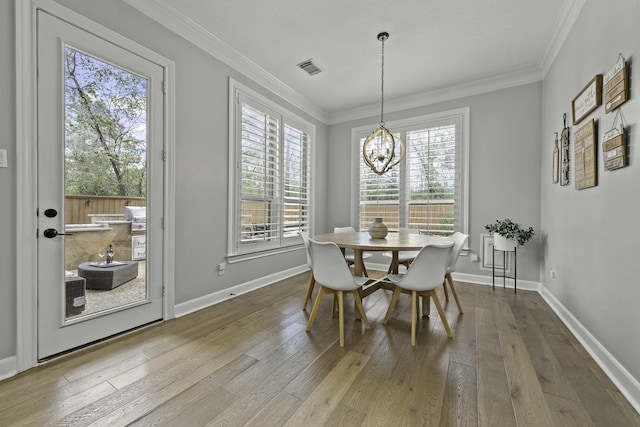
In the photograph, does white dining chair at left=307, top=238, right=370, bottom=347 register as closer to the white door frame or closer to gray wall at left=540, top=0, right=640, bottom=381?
gray wall at left=540, top=0, right=640, bottom=381

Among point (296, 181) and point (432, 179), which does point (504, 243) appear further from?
point (296, 181)

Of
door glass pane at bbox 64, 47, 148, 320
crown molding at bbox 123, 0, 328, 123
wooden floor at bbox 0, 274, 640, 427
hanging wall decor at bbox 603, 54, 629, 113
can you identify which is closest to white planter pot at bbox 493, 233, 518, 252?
wooden floor at bbox 0, 274, 640, 427

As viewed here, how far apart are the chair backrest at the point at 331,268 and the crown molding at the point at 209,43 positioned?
7.99 ft

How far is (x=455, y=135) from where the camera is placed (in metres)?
4.04

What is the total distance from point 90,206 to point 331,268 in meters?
1.93

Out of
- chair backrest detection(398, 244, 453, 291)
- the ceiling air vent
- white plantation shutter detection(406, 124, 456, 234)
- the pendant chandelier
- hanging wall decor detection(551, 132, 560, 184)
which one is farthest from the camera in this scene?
white plantation shutter detection(406, 124, 456, 234)

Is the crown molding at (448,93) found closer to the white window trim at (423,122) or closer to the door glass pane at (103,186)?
the white window trim at (423,122)

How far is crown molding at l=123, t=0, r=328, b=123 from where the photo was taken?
240 centimetres

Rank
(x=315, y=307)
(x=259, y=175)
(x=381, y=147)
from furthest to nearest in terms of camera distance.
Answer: (x=259, y=175) → (x=381, y=147) → (x=315, y=307)

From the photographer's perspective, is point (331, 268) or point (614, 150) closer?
point (614, 150)

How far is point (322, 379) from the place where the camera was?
1.67m

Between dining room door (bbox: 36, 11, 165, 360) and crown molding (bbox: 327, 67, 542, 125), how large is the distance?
3255 mm

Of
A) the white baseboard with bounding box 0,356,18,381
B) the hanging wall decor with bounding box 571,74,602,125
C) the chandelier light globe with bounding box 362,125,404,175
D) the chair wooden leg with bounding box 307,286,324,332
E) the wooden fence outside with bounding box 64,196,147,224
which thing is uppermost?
the hanging wall decor with bounding box 571,74,602,125

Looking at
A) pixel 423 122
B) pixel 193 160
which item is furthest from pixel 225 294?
pixel 423 122
